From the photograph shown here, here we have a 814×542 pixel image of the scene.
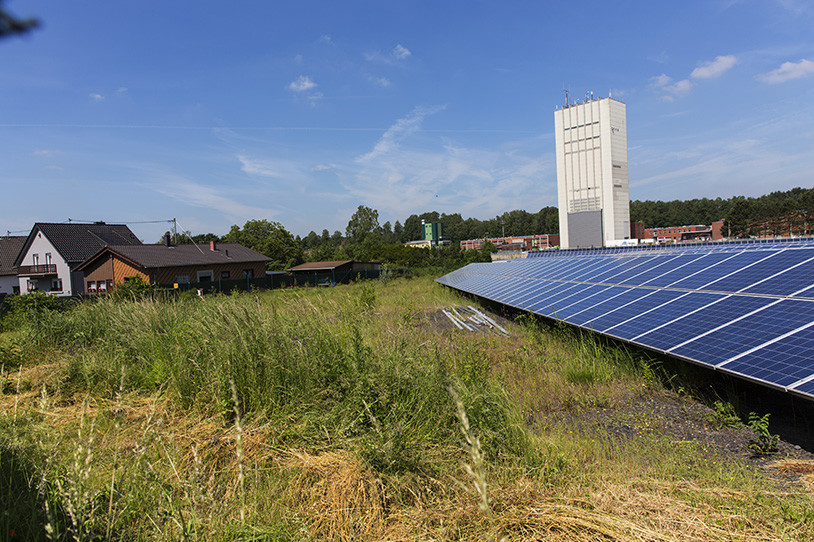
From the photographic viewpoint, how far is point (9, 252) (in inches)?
1918

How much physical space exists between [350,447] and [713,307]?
6.04 m

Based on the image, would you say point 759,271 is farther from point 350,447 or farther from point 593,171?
point 593,171

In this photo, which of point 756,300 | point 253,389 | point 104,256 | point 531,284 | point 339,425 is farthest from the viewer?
point 104,256

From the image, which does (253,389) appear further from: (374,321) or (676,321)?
(676,321)

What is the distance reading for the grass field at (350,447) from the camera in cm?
280

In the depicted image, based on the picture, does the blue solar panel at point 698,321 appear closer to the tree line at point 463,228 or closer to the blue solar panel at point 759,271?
the blue solar panel at point 759,271

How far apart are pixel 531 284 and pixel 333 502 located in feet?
40.3

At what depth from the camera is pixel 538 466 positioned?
12.1 ft

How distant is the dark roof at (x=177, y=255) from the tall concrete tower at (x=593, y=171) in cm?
3768

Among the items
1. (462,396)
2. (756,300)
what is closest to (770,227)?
(756,300)

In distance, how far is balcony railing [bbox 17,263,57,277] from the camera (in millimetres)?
40844

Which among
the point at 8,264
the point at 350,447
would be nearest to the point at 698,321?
the point at 350,447

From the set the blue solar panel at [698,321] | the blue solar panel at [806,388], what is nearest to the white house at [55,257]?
the blue solar panel at [698,321]

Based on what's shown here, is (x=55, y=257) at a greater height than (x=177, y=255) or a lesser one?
greater
